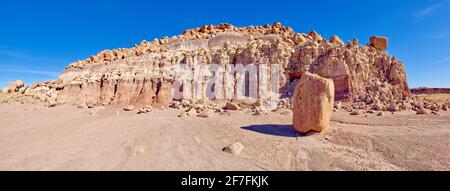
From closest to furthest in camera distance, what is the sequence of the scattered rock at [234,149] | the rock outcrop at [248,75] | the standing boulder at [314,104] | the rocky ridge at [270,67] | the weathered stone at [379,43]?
the scattered rock at [234,149] → the standing boulder at [314,104] → the rocky ridge at [270,67] → the rock outcrop at [248,75] → the weathered stone at [379,43]

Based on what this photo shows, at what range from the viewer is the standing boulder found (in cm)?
709

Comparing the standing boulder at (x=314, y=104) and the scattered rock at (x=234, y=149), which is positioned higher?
the standing boulder at (x=314, y=104)

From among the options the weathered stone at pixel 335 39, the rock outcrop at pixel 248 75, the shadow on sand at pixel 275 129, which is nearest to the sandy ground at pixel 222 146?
the shadow on sand at pixel 275 129

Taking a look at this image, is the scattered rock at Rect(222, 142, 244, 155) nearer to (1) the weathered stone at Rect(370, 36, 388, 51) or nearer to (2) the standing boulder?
(2) the standing boulder

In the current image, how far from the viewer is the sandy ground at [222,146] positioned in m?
4.92

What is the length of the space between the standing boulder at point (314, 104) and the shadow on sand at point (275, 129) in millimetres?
350

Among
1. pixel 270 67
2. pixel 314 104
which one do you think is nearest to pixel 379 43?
pixel 270 67

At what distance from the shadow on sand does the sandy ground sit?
33mm

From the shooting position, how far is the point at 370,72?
17625 mm

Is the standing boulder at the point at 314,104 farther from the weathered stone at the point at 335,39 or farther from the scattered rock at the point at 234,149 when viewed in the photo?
the weathered stone at the point at 335,39
